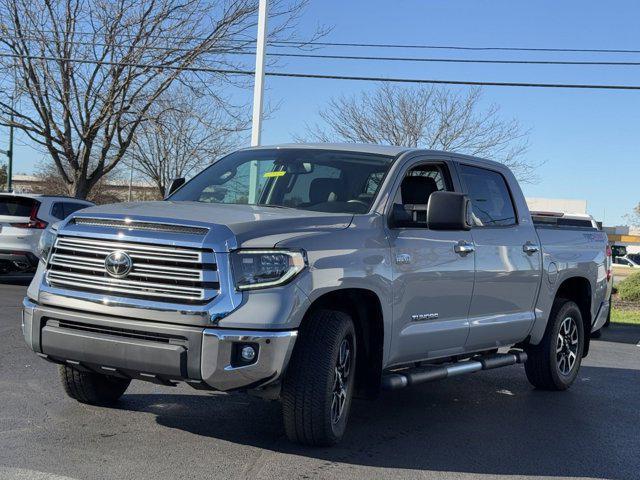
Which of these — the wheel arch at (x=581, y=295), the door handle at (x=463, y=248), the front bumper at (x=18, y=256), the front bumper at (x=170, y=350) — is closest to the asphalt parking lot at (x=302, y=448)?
the front bumper at (x=170, y=350)

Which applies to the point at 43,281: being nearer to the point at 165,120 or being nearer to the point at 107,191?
the point at 165,120

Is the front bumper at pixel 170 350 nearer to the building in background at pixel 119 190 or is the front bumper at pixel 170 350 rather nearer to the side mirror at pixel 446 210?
the side mirror at pixel 446 210

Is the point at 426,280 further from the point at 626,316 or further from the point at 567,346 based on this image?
the point at 626,316

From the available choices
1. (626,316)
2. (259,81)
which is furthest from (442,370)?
(626,316)

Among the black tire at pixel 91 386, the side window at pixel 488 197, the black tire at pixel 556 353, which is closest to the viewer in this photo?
the black tire at pixel 91 386

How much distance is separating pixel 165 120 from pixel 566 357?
17751 mm

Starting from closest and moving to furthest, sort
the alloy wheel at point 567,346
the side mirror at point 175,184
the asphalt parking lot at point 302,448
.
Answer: the asphalt parking lot at point 302,448 → the side mirror at point 175,184 → the alloy wheel at point 567,346

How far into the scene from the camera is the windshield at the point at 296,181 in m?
5.94

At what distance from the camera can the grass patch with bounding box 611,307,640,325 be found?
54.5ft

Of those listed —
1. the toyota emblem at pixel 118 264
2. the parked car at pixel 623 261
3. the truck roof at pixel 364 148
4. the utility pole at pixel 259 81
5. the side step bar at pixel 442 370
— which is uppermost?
the utility pole at pixel 259 81

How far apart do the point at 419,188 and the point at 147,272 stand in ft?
8.07

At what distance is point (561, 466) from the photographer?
527 cm

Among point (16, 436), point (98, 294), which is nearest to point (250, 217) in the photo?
point (98, 294)

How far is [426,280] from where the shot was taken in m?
5.88
